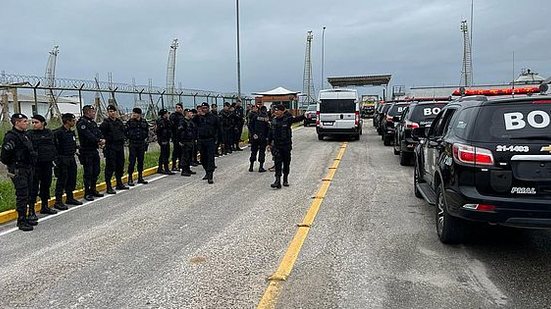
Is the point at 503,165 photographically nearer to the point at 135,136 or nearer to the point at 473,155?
the point at 473,155

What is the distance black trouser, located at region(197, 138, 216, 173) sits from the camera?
1097 centimetres

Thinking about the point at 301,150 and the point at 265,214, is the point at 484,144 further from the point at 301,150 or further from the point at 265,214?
the point at 301,150

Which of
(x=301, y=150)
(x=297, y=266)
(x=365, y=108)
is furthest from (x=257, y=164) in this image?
(x=365, y=108)

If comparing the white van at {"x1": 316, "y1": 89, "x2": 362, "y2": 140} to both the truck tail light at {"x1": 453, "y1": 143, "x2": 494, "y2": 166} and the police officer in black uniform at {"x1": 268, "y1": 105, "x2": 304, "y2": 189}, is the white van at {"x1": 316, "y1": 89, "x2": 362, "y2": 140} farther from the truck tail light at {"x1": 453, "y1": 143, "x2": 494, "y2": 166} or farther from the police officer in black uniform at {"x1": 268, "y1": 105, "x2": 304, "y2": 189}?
the truck tail light at {"x1": 453, "y1": 143, "x2": 494, "y2": 166}

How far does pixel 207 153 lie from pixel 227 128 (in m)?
5.89

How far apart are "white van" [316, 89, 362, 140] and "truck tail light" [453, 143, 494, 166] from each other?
1626 cm

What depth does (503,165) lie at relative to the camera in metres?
4.83

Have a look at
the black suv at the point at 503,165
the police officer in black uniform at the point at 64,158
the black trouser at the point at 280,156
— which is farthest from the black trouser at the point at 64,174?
the black suv at the point at 503,165

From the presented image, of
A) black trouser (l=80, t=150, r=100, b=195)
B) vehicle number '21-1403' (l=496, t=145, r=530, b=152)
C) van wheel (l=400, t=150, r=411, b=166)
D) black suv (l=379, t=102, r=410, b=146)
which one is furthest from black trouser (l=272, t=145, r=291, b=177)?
black suv (l=379, t=102, r=410, b=146)

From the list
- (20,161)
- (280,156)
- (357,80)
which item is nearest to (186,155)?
(280,156)

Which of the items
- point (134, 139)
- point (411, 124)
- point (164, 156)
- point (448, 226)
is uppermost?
point (411, 124)

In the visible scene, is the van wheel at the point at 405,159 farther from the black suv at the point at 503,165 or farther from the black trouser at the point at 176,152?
the black suv at the point at 503,165

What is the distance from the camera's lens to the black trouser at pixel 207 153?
36.0ft

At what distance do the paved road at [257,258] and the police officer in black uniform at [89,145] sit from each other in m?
0.72
